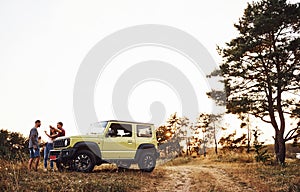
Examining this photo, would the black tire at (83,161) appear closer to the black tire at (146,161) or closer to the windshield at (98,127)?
the windshield at (98,127)

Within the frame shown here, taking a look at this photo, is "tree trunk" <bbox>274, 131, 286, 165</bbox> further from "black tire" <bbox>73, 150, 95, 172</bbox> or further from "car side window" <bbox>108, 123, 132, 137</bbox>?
"black tire" <bbox>73, 150, 95, 172</bbox>

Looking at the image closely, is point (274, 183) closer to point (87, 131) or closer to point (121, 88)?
point (87, 131)

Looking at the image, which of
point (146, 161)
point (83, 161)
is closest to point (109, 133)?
point (83, 161)

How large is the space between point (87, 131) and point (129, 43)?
16.8 m

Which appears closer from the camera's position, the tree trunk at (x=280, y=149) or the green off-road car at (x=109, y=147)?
the green off-road car at (x=109, y=147)

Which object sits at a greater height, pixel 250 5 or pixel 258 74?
pixel 250 5

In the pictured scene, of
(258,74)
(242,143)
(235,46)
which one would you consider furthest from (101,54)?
(242,143)

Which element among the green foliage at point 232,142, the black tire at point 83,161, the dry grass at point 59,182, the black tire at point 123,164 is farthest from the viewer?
the green foliage at point 232,142

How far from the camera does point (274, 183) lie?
34.2 ft

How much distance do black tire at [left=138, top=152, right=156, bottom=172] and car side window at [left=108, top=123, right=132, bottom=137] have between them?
1.14 m

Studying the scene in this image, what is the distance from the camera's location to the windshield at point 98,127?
38.3ft

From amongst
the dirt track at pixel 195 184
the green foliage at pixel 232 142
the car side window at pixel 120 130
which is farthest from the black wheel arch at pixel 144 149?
the green foliage at pixel 232 142

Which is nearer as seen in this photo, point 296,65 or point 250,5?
point 296,65

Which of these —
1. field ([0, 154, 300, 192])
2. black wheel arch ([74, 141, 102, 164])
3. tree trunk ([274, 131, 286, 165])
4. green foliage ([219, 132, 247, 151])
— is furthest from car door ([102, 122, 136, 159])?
green foliage ([219, 132, 247, 151])
